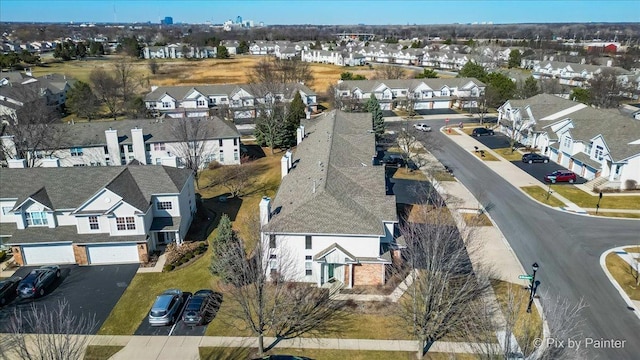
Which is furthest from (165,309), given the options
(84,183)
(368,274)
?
(84,183)

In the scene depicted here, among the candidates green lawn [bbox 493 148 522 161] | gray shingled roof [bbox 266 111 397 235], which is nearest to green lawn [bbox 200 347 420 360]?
gray shingled roof [bbox 266 111 397 235]

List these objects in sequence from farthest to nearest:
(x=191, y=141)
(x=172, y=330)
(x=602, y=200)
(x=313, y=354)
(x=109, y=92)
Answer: (x=109, y=92), (x=191, y=141), (x=602, y=200), (x=172, y=330), (x=313, y=354)

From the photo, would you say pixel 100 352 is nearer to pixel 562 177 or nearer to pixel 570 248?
pixel 570 248

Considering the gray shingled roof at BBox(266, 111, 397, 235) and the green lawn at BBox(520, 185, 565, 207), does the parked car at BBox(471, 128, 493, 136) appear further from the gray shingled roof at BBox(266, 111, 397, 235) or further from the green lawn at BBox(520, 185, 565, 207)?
the gray shingled roof at BBox(266, 111, 397, 235)

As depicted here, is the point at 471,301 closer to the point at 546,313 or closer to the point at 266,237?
the point at 546,313

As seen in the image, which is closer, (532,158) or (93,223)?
(93,223)

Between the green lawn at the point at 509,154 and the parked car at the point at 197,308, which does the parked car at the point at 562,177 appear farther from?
the parked car at the point at 197,308
